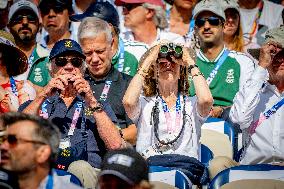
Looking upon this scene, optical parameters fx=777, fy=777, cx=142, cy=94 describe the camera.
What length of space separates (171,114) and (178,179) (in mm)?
925

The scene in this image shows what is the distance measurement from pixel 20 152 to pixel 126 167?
2.55 ft

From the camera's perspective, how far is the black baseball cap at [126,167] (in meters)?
5.46

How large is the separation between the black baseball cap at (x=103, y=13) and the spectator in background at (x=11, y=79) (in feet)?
4.65

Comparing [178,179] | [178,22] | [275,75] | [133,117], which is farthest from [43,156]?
[178,22]

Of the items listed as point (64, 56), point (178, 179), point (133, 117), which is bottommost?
point (178, 179)

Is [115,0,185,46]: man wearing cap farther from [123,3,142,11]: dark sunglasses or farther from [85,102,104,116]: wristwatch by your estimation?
[85,102,104,116]: wristwatch

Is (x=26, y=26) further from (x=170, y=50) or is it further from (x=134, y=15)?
(x=170, y=50)

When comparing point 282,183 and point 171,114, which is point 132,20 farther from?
point 282,183

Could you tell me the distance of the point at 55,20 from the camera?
10.1 meters

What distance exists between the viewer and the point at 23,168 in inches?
220

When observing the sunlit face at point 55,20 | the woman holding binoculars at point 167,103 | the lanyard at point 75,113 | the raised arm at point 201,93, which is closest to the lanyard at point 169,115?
the woman holding binoculars at point 167,103

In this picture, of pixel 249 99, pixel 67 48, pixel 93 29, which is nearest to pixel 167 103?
pixel 249 99

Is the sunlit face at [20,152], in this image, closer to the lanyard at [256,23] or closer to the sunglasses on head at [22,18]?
the sunglasses on head at [22,18]

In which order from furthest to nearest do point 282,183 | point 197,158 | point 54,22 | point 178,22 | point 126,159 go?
point 178,22 < point 54,22 < point 197,158 < point 282,183 < point 126,159
